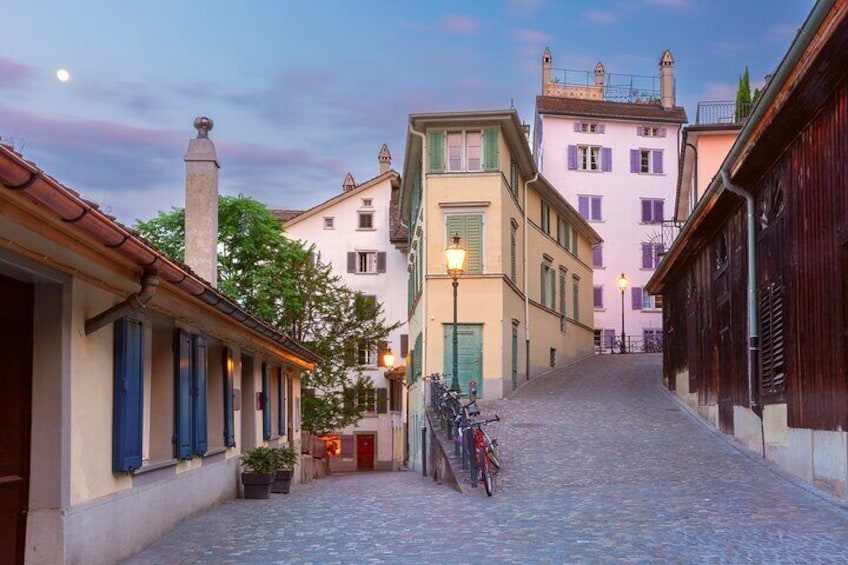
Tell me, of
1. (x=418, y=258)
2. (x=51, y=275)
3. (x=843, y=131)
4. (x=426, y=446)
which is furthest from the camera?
(x=418, y=258)

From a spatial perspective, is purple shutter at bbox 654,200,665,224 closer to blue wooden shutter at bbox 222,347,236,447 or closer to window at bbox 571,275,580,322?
window at bbox 571,275,580,322

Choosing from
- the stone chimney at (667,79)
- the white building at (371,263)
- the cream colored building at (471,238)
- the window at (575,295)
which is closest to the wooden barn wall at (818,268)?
the cream colored building at (471,238)

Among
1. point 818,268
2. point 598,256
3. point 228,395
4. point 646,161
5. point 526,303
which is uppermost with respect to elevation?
point 646,161

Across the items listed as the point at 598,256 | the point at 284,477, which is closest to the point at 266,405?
the point at 284,477

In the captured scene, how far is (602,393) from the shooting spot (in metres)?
31.9

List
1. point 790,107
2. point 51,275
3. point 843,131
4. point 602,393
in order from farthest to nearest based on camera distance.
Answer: point 602,393 < point 790,107 < point 843,131 < point 51,275

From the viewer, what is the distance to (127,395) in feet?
31.4

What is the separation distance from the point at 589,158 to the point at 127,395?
51121 millimetres

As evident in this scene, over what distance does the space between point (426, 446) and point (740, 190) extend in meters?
11.9

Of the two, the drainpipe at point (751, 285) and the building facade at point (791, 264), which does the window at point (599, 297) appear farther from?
the drainpipe at point (751, 285)

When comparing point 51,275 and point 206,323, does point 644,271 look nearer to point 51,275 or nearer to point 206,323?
point 206,323

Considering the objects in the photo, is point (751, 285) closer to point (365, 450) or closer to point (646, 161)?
point (365, 450)

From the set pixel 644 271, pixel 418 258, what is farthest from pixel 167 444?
pixel 644 271

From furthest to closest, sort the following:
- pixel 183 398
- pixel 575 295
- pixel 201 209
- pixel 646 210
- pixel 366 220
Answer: pixel 646 210 < pixel 366 220 < pixel 575 295 < pixel 201 209 < pixel 183 398
